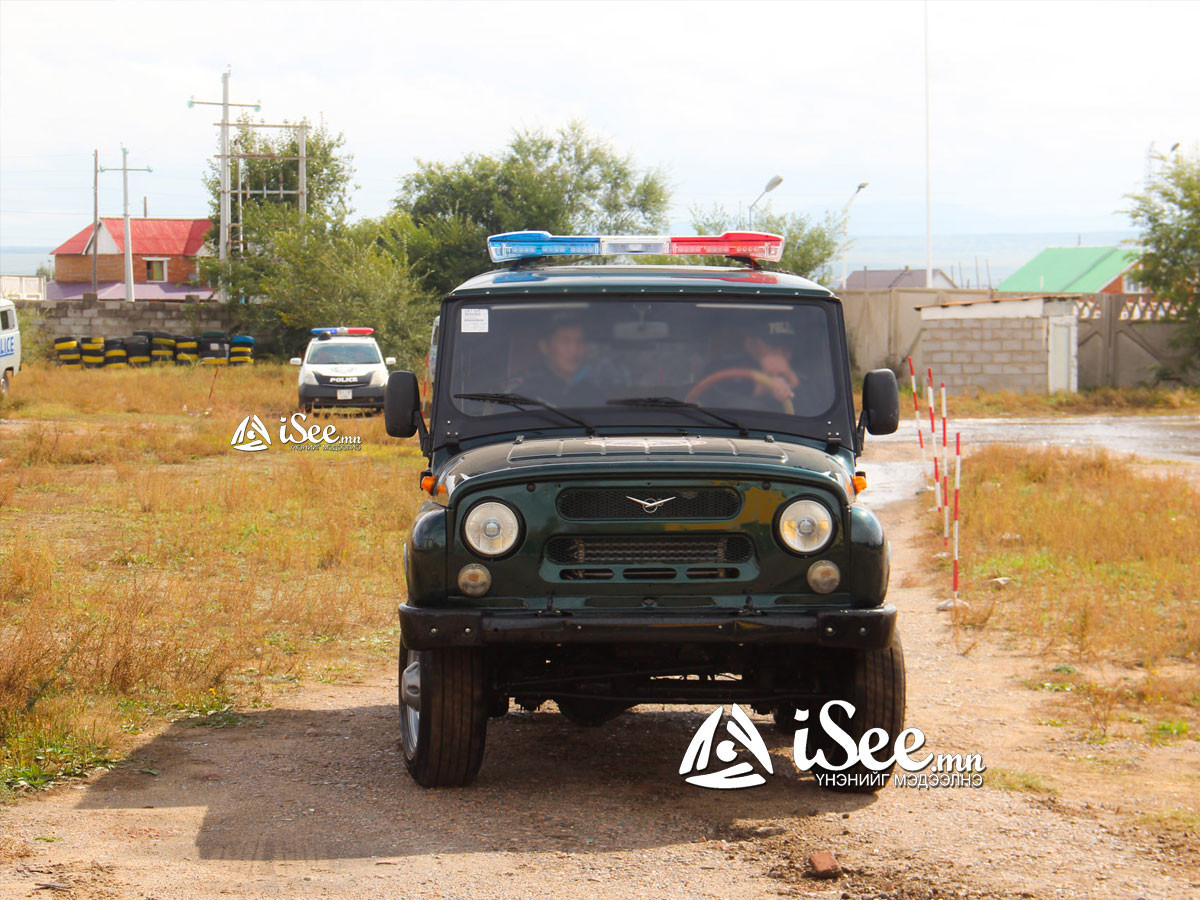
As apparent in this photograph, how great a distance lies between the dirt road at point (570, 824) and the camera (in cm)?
454

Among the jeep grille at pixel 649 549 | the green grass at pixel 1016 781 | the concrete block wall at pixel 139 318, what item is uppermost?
the concrete block wall at pixel 139 318

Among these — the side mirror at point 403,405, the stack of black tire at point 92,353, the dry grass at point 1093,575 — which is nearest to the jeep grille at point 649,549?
the side mirror at point 403,405

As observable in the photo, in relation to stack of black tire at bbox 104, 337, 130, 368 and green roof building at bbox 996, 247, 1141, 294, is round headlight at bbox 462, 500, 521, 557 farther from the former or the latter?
green roof building at bbox 996, 247, 1141, 294

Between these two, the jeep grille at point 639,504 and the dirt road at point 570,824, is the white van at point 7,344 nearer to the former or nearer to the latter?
the dirt road at point 570,824

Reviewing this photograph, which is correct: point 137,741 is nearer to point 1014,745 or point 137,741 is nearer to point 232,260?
point 1014,745

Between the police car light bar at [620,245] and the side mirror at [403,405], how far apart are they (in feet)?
3.37

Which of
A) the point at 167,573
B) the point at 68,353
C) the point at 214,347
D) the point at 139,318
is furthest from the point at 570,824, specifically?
the point at 139,318

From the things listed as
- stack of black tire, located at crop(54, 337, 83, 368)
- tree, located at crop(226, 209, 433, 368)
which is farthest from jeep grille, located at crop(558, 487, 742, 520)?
stack of black tire, located at crop(54, 337, 83, 368)

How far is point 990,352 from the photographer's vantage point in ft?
112

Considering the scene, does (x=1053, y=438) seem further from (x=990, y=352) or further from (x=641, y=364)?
(x=641, y=364)

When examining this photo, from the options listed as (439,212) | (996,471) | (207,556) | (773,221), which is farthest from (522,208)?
(207,556)

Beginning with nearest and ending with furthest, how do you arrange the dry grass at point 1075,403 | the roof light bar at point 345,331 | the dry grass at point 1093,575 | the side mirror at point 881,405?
the side mirror at point 881,405 < the dry grass at point 1093,575 < the roof light bar at point 345,331 < the dry grass at point 1075,403

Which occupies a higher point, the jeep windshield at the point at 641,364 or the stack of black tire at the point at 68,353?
the stack of black tire at the point at 68,353

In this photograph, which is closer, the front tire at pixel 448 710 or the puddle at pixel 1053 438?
the front tire at pixel 448 710
